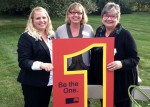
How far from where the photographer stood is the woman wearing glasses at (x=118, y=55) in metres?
3.38

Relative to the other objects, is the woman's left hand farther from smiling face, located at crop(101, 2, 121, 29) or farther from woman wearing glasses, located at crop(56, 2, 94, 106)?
woman wearing glasses, located at crop(56, 2, 94, 106)

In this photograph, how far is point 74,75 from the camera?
3.23 meters

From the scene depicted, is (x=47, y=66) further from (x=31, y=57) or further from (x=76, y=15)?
(x=76, y=15)

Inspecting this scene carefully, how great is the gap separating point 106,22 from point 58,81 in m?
0.81

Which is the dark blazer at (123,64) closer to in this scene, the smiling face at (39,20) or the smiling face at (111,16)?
the smiling face at (111,16)

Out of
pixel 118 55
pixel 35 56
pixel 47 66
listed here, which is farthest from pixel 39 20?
pixel 118 55

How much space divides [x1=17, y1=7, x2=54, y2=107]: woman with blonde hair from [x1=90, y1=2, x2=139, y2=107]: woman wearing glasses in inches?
20.5

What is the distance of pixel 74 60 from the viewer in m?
3.27

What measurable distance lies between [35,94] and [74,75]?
728mm

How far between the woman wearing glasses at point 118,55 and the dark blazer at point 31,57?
1.72 feet

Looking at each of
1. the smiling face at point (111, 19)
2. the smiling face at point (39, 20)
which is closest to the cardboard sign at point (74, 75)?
the smiling face at point (111, 19)

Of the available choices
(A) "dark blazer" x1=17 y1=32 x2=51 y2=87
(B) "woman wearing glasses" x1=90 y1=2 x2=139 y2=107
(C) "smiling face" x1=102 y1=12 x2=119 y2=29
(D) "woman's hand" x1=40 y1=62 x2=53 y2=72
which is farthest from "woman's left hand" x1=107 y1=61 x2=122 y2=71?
(A) "dark blazer" x1=17 y1=32 x2=51 y2=87

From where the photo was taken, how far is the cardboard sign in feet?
10.4

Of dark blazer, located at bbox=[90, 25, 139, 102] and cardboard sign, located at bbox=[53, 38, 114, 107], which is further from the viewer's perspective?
dark blazer, located at bbox=[90, 25, 139, 102]
